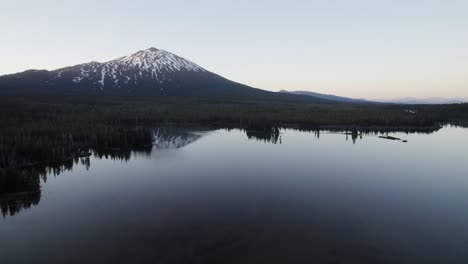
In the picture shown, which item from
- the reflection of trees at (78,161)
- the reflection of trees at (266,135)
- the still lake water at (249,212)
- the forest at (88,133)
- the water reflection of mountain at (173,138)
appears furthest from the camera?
the reflection of trees at (266,135)

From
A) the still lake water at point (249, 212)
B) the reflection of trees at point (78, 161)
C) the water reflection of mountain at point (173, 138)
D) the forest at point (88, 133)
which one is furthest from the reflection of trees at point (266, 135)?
the still lake water at point (249, 212)

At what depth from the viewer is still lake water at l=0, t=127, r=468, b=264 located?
39.5 feet

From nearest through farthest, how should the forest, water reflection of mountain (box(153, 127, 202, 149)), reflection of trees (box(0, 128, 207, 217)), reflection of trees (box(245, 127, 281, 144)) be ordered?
reflection of trees (box(0, 128, 207, 217)) < the forest < water reflection of mountain (box(153, 127, 202, 149)) < reflection of trees (box(245, 127, 281, 144))

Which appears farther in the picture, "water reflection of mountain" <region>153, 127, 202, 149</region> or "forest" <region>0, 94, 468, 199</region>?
"water reflection of mountain" <region>153, 127, 202, 149</region>

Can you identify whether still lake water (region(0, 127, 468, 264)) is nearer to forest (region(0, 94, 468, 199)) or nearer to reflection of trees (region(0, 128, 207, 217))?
reflection of trees (region(0, 128, 207, 217))

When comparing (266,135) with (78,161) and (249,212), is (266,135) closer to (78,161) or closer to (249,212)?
(78,161)

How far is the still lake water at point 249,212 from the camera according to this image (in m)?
12.0

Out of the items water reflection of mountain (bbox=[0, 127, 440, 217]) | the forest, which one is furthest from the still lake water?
the forest

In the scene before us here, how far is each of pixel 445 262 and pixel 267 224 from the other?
6.64 meters

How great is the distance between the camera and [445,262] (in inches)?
445

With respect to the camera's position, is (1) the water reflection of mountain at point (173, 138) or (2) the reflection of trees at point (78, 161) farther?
(1) the water reflection of mountain at point (173, 138)

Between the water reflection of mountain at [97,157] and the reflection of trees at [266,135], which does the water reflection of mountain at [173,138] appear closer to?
the water reflection of mountain at [97,157]

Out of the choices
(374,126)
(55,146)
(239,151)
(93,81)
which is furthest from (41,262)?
(93,81)

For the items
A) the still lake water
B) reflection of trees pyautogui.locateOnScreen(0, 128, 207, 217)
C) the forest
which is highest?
the forest
